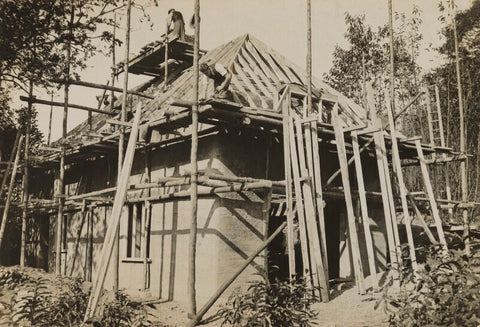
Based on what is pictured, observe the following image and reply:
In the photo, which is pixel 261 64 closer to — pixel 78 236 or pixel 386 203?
pixel 386 203

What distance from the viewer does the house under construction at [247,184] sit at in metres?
Result: 10.3

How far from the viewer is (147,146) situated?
13.0 metres

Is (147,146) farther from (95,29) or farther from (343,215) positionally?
(343,215)

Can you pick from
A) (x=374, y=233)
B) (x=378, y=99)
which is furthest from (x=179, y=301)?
(x=378, y=99)

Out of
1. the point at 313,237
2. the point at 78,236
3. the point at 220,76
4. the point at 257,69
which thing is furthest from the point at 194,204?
the point at 78,236

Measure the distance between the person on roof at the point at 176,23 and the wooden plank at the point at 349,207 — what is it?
353 inches

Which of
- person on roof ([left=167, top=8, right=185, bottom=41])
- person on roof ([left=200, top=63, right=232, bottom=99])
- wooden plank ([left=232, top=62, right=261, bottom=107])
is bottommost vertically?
person on roof ([left=200, top=63, right=232, bottom=99])

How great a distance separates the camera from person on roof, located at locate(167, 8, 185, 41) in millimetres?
17872

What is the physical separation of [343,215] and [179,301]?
5027 millimetres

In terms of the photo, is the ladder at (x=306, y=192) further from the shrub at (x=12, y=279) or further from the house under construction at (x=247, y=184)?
the shrub at (x=12, y=279)

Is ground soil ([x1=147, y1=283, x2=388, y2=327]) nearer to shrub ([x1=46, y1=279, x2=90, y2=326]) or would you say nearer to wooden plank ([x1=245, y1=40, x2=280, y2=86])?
shrub ([x1=46, y1=279, x2=90, y2=326])

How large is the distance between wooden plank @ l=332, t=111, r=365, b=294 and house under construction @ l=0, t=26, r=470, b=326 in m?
0.02

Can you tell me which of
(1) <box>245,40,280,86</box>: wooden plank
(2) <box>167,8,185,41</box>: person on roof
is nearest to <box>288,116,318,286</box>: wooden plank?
(1) <box>245,40,280,86</box>: wooden plank

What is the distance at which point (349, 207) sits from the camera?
10.4 m
